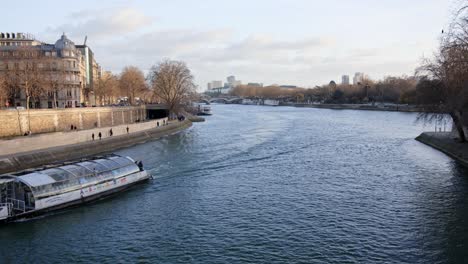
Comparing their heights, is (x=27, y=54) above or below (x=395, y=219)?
above

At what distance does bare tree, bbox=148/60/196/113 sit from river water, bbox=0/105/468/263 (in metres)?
51.7

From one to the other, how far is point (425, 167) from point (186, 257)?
75.5 feet

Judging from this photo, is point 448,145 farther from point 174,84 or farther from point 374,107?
point 374,107

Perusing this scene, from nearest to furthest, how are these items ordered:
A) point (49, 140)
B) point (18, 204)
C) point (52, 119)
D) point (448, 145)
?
1. point (18, 204)
2. point (49, 140)
3. point (448, 145)
4. point (52, 119)

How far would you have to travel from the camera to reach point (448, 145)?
1538 inches

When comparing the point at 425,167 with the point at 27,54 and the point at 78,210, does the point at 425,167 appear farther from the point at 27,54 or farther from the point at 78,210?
the point at 27,54

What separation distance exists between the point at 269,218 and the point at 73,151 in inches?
933

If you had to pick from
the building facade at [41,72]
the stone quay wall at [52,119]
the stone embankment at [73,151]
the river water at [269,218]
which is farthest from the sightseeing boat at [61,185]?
the building facade at [41,72]

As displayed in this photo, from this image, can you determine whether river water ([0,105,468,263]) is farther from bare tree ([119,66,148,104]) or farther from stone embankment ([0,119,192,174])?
bare tree ([119,66,148,104])

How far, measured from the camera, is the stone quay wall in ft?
129

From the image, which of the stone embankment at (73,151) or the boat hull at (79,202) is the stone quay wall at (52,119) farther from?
the boat hull at (79,202)

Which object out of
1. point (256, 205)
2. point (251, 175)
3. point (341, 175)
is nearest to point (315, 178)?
point (341, 175)

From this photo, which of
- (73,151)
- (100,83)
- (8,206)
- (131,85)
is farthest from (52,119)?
(131,85)

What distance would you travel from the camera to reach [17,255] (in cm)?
1616
